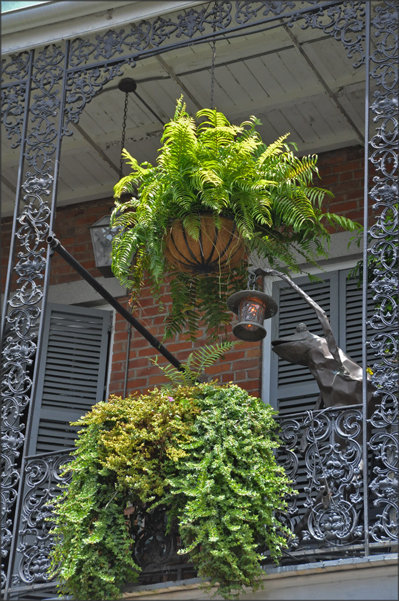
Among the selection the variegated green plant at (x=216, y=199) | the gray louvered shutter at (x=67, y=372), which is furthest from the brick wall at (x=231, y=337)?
the variegated green plant at (x=216, y=199)

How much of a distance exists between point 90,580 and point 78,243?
3.63 m

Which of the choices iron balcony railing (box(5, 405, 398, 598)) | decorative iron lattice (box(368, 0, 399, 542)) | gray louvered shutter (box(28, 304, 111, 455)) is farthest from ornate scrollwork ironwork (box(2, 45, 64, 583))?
decorative iron lattice (box(368, 0, 399, 542))

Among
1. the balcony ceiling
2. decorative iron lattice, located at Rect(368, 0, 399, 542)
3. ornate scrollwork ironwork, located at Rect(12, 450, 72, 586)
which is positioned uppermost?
the balcony ceiling

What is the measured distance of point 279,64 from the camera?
7.96 m

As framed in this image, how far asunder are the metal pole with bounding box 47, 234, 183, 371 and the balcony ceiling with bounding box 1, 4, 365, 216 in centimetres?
157

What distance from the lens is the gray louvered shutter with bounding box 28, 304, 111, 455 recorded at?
26.3 ft

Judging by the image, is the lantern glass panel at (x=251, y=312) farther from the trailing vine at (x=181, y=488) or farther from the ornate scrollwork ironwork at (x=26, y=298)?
the ornate scrollwork ironwork at (x=26, y=298)

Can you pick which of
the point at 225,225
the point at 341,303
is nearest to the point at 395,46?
the point at 225,225

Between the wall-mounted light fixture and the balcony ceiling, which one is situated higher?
the balcony ceiling

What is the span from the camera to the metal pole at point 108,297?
6.80 meters

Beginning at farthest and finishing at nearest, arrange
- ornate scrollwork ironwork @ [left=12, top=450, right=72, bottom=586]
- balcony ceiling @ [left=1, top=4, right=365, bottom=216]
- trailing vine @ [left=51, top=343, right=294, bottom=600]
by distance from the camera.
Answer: balcony ceiling @ [left=1, top=4, right=365, bottom=216] → ornate scrollwork ironwork @ [left=12, top=450, right=72, bottom=586] → trailing vine @ [left=51, top=343, right=294, bottom=600]

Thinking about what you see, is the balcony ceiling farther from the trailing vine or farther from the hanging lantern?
the trailing vine

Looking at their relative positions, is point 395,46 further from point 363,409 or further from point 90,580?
point 90,580

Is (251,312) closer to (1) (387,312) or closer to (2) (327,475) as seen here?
(1) (387,312)
